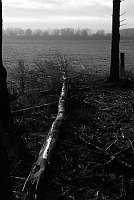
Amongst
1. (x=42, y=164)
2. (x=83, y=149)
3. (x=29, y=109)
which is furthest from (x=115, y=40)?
(x=42, y=164)

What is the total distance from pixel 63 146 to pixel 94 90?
7.03 meters

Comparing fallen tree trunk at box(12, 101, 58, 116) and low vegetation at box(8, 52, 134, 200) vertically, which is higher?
fallen tree trunk at box(12, 101, 58, 116)

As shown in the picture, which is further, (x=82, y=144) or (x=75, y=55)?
(x=75, y=55)

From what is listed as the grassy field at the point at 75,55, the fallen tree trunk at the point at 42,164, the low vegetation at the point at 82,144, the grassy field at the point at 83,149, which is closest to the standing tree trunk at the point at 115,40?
the low vegetation at the point at 82,144

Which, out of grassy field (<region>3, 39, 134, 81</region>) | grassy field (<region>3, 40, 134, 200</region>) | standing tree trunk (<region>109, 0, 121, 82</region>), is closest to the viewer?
grassy field (<region>3, 40, 134, 200</region>)

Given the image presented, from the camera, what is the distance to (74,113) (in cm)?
952

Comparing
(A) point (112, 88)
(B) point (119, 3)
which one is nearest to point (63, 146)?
(A) point (112, 88)

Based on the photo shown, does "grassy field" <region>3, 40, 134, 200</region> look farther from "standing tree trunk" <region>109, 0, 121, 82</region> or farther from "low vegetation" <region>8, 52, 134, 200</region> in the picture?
"standing tree trunk" <region>109, 0, 121, 82</region>

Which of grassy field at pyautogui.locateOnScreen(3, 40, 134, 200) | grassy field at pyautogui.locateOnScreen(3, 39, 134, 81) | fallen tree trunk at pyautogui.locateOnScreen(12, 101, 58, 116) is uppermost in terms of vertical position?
grassy field at pyautogui.locateOnScreen(3, 39, 134, 81)

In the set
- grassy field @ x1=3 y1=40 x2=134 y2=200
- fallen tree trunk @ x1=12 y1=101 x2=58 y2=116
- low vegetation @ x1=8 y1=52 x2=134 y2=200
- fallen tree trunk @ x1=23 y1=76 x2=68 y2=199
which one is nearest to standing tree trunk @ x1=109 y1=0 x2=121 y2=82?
low vegetation @ x1=8 y1=52 x2=134 y2=200

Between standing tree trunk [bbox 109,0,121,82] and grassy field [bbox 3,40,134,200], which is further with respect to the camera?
standing tree trunk [bbox 109,0,121,82]

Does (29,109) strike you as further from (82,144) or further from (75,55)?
(75,55)

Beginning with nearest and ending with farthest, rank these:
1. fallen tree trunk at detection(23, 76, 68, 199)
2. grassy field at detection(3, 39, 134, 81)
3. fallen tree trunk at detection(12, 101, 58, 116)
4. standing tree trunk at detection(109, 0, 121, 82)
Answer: fallen tree trunk at detection(23, 76, 68, 199) < fallen tree trunk at detection(12, 101, 58, 116) < standing tree trunk at detection(109, 0, 121, 82) < grassy field at detection(3, 39, 134, 81)

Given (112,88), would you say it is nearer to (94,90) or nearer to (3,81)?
(94,90)
